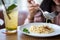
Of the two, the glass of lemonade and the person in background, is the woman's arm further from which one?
the glass of lemonade

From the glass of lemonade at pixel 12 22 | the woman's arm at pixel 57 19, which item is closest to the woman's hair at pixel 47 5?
the woman's arm at pixel 57 19

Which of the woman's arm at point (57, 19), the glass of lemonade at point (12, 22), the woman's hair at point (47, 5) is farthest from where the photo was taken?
the woman's hair at point (47, 5)

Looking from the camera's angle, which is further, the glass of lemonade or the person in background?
the person in background

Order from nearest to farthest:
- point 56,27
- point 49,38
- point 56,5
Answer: point 49,38, point 56,27, point 56,5

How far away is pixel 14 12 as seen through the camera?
1.15 m

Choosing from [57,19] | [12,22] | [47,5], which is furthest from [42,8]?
[12,22]

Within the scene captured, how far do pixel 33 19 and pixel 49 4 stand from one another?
26cm

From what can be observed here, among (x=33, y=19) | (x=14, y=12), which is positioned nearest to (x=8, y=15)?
(x=14, y=12)

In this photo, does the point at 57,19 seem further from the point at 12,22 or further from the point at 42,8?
the point at 12,22

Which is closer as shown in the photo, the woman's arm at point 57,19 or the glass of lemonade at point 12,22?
the glass of lemonade at point 12,22

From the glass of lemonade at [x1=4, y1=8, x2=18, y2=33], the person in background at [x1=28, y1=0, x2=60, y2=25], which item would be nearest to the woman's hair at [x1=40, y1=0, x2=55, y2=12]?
the person in background at [x1=28, y1=0, x2=60, y2=25]

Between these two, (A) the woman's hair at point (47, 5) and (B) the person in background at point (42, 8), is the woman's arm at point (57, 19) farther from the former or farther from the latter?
(A) the woman's hair at point (47, 5)

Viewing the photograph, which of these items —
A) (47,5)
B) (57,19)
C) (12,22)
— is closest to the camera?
(12,22)

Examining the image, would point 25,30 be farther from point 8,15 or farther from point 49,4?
point 49,4
